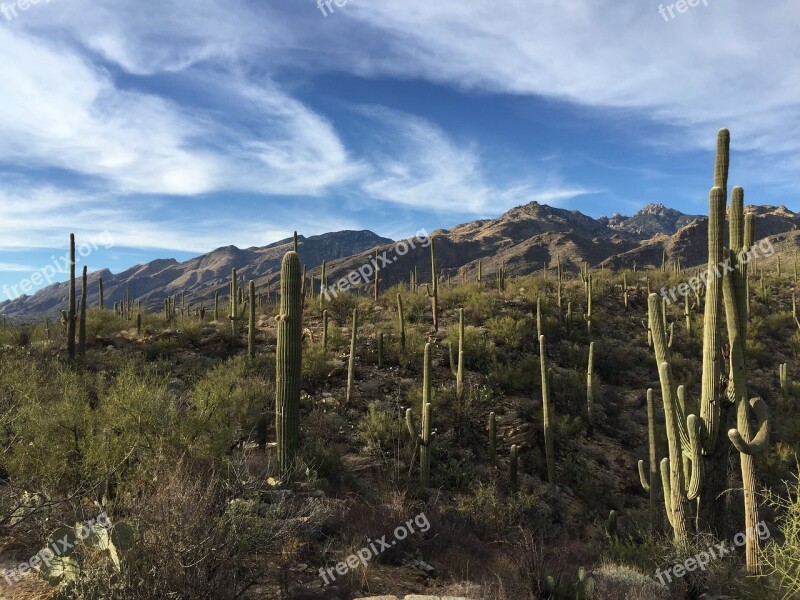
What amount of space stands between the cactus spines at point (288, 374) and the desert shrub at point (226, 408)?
2.64 ft

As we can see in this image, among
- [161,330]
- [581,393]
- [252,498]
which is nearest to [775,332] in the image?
[581,393]

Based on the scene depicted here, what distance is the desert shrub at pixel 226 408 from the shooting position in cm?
709

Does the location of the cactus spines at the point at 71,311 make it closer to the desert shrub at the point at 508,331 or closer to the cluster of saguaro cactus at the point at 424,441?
the cluster of saguaro cactus at the point at 424,441

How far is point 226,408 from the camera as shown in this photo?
8594 millimetres

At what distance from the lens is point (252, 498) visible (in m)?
5.77

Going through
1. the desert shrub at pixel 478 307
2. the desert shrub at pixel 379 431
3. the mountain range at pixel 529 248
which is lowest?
the desert shrub at pixel 379 431

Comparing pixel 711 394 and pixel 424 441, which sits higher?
pixel 711 394

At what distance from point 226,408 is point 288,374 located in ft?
5.81

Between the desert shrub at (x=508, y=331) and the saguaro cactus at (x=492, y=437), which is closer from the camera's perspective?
the saguaro cactus at (x=492, y=437)

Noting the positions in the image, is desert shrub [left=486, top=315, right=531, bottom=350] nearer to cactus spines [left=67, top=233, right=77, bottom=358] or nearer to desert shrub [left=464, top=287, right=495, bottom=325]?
desert shrub [left=464, top=287, right=495, bottom=325]

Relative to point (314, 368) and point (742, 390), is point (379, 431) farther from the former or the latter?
point (742, 390)

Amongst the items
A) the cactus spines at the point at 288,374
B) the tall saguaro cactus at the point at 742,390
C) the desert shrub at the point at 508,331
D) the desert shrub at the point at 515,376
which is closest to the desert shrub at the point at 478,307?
the desert shrub at the point at 508,331

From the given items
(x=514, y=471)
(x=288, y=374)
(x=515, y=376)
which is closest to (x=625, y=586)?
(x=514, y=471)

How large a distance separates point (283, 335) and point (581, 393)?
8958mm
